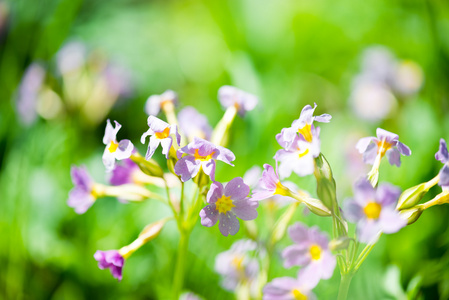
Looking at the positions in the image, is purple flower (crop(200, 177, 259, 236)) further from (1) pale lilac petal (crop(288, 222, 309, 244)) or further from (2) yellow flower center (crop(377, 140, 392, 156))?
(2) yellow flower center (crop(377, 140, 392, 156))

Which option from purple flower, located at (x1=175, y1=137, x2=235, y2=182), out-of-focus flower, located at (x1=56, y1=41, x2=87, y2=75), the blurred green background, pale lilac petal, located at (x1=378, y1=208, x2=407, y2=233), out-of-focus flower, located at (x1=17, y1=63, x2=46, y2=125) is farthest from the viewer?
out-of-focus flower, located at (x1=56, y1=41, x2=87, y2=75)

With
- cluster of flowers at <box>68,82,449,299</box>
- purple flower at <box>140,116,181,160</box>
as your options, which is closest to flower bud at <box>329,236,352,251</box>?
cluster of flowers at <box>68,82,449,299</box>

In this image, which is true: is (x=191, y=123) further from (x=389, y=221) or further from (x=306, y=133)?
(x=389, y=221)

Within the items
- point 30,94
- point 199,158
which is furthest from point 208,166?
point 30,94

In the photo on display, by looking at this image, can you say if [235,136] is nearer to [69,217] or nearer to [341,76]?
[69,217]

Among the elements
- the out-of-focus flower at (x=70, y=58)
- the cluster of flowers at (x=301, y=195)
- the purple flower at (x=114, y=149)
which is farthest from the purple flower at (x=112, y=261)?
the out-of-focus flower at (x=70, y=58)
